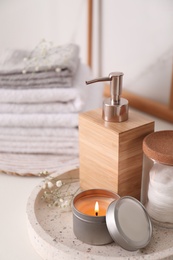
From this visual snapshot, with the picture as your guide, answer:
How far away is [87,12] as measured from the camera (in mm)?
1148

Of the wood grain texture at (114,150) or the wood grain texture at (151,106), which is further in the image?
the wood grain texture at (151,106)

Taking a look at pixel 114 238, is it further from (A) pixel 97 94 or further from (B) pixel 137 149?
(A) pixel 97 94

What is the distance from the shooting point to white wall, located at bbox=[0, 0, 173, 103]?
3.17 ft

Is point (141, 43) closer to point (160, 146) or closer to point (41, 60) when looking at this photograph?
point (41, 60)

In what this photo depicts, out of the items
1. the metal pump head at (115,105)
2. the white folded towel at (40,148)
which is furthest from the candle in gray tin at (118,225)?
Answer: the white folded towel at (40,148)

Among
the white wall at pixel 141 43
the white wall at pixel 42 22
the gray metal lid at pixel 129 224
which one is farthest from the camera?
the white wall at pixel 42 22

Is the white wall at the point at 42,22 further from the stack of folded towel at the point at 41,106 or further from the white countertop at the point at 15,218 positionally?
the white countertop at the point at 15,218

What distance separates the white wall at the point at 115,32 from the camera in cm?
97

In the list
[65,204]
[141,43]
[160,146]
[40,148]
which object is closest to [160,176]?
[160,146]

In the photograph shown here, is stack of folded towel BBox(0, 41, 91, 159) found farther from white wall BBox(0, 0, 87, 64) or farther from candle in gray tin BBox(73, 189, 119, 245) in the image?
white wall BBox(0, 0, 87, 64)

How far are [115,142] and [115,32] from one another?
54 centimetres

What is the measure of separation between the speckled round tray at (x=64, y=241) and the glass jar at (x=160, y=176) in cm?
2

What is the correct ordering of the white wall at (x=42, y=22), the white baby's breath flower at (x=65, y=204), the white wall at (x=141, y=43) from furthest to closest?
the white wall at (x=42, y=22) < the white wall at (x=141, y=43) < the white baby's breath flower at (x=65, y=204)

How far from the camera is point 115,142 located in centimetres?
62
